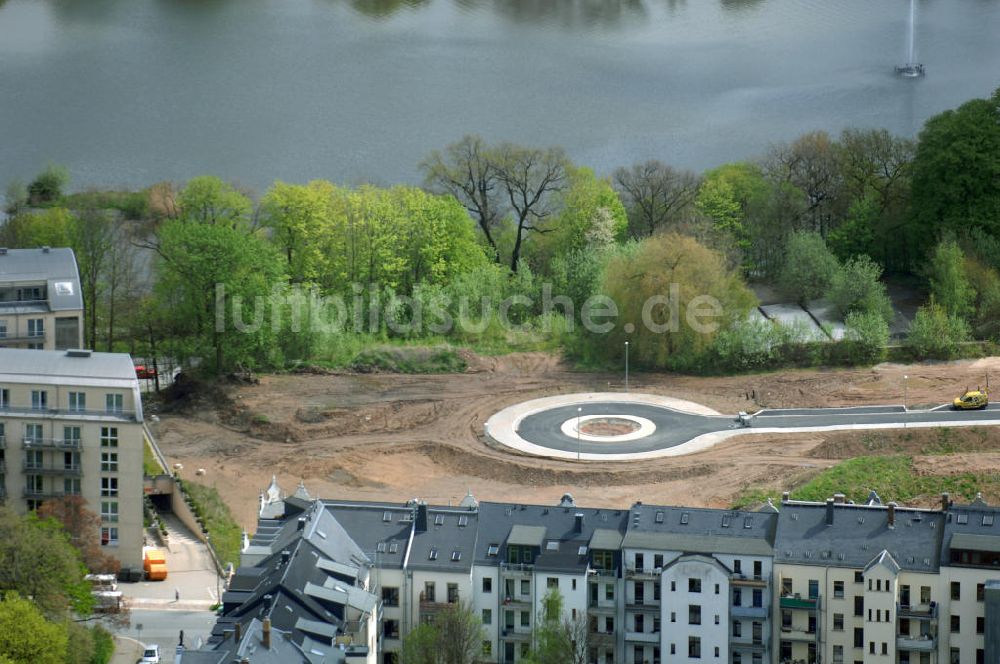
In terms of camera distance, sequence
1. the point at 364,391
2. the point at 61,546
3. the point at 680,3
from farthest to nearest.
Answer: the point at 680,3, the point at 364,391, the point at 61,546

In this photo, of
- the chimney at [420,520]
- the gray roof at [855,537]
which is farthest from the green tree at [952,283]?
the chimney at [420,520]

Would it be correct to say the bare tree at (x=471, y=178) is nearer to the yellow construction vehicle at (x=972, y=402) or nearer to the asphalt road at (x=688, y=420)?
the asphalt road at (x=688, y=420)

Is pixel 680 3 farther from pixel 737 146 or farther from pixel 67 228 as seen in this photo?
pixel 67 228

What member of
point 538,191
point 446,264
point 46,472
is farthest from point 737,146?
point 46,472

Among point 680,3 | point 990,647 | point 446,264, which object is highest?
point 680,3

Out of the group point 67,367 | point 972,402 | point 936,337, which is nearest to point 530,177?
point 936,337

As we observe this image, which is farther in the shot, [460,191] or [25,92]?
[25,92]

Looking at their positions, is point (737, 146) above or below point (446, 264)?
above
